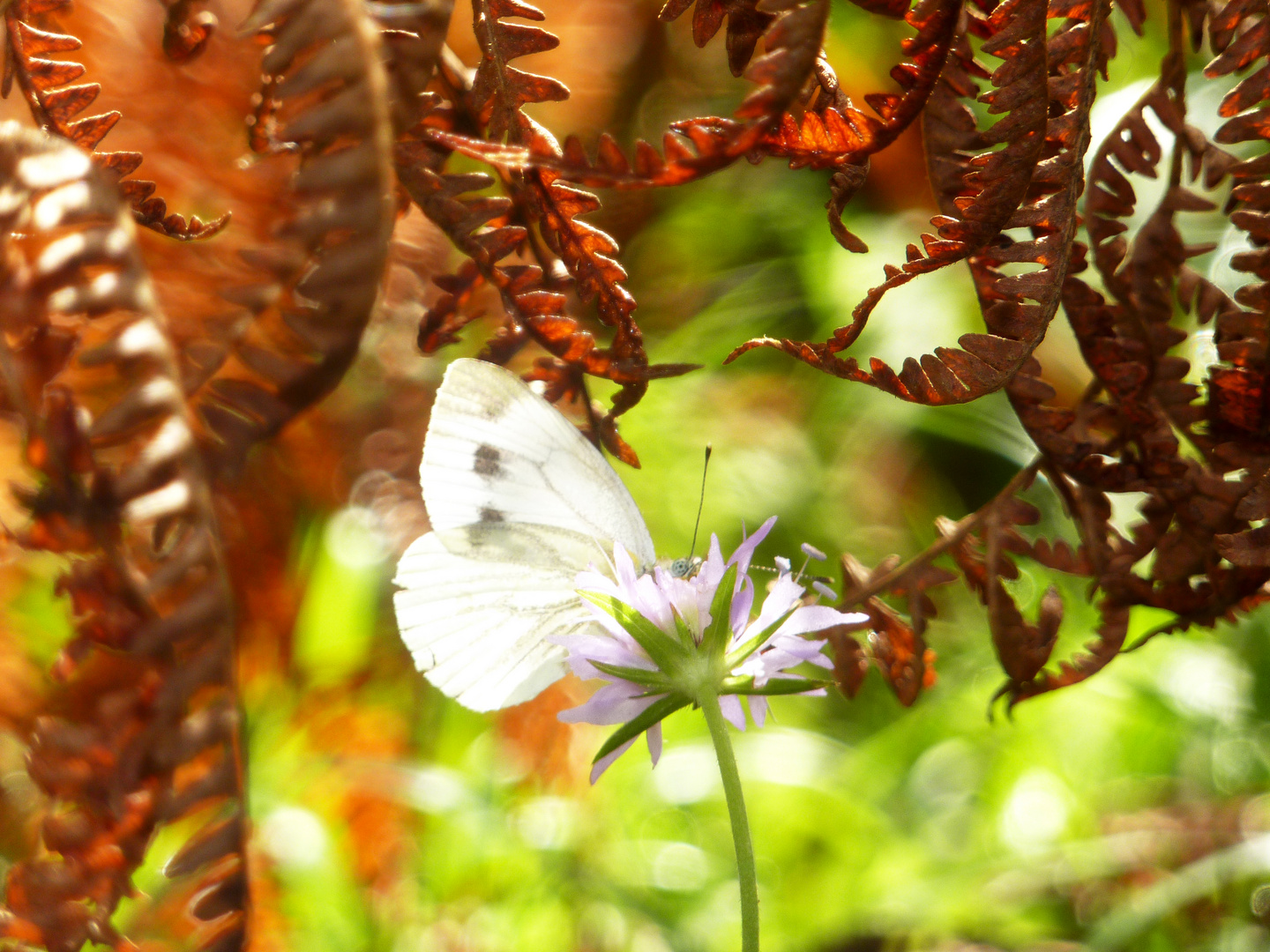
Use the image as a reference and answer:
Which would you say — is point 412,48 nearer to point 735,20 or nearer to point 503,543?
point 735,20

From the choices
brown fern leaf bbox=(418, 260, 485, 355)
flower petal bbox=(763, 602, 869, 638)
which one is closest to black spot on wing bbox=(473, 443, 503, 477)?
brown fern leaf bbox=(418, 260, 485, 355)

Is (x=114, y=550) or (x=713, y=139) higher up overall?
(x=713, y=139)

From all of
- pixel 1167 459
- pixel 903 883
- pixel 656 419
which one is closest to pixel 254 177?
pixel 656 419

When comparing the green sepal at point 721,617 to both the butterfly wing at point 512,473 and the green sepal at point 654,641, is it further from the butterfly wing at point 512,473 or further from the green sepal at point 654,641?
the butterfly wing at point 512,473

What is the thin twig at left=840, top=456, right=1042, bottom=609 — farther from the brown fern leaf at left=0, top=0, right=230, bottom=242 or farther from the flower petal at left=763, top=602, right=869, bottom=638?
the brown fern leaf at left=0, top=0, right=230, bottom=242

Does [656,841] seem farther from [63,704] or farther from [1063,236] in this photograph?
[1063,236]

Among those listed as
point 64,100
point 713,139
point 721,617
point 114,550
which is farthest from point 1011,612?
point 64,100

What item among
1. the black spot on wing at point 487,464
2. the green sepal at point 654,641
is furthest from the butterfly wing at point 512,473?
the green sepal at point 654,641
